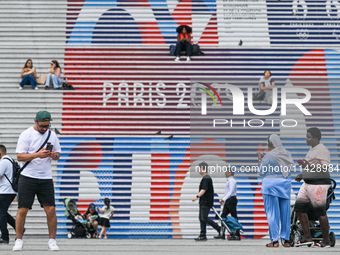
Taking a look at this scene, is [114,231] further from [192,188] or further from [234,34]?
[234,34]

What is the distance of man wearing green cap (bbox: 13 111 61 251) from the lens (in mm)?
6922

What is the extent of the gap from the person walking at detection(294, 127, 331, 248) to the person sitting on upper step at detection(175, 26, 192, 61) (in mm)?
6946

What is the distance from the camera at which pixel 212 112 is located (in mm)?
13672

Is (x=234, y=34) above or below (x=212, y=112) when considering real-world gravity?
above

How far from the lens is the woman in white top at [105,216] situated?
11.8m

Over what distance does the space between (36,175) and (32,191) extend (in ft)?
0.78

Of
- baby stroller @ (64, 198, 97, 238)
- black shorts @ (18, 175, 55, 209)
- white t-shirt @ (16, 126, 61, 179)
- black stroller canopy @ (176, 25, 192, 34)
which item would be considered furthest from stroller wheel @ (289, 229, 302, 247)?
black stroller canopy @ (176, 25, 192, 34)

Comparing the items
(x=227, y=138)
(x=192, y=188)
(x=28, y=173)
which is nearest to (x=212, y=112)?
(x=227, y=138)

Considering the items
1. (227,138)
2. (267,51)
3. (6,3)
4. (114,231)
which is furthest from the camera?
(6,3)

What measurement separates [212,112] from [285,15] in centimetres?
437

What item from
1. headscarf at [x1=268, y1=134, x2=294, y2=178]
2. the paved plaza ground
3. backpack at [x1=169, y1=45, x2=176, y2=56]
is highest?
backpack at [x1=169, y1=45, x2=176, y2=56]

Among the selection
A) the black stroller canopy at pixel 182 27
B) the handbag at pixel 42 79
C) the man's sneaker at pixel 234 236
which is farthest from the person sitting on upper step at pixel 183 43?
the man's sneaker at pixel 234 236

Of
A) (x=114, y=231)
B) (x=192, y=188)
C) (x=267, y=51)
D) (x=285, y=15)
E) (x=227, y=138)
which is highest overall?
(x=285, y=15)

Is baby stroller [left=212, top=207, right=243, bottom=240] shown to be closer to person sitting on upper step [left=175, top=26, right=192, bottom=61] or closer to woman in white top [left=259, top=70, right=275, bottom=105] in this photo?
woman in white top [left=259, top=70, right=275, bottom=105]
